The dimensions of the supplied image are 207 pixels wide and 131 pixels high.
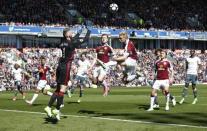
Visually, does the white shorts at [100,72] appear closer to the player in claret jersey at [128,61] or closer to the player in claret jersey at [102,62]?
the player in claret jersey at [102,62]

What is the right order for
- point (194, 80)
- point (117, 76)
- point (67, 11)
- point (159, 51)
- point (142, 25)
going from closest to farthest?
point (159, 51)
point (194, 80)
point (117, 76)
point (67, 11)
point (142, 25)

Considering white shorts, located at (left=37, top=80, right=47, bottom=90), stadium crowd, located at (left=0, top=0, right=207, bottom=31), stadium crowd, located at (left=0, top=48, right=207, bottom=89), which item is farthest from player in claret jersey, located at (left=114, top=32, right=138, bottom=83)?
stadium crowd, located at (left=0, top=0, right=207, bottom=31)

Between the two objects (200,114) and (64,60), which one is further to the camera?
(200,114)

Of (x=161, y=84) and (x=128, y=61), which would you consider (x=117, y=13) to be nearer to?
(x=161, y=84)

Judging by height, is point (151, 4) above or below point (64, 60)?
above

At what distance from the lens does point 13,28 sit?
49312 mm

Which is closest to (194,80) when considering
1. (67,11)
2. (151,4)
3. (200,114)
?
(200,114)

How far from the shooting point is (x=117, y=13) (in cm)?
6406

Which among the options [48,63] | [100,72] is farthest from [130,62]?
[48,63]

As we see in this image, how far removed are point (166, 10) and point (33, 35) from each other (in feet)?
79.4

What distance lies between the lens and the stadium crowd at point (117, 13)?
5356 cm

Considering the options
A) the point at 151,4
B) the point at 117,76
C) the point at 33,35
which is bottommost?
the point at 117,76

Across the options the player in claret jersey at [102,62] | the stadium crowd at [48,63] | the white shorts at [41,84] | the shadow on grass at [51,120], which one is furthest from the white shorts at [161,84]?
the stadium crowd at [48,63]

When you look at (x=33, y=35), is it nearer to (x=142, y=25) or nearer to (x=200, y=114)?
(x=142, y=25)
